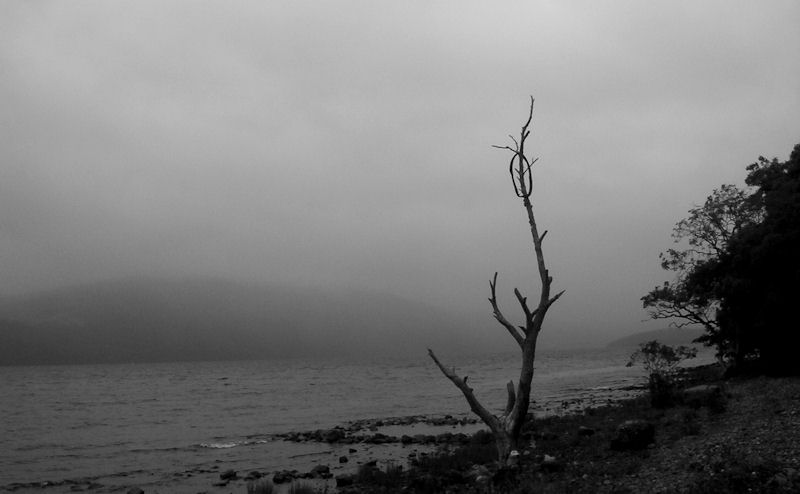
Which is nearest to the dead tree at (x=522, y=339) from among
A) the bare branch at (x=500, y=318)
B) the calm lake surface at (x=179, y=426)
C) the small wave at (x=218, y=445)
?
the bare branch at (x=500, y=318)

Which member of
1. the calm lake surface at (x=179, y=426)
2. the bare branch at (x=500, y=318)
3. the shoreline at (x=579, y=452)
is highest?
the bare branch at (x=500, y=318)

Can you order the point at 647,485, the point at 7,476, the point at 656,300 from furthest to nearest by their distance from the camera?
1. the point at 656,300
2. the point at 7,476
3. the point at 647,485

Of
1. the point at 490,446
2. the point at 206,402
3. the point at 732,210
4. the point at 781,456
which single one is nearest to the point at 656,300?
the point at 732,210

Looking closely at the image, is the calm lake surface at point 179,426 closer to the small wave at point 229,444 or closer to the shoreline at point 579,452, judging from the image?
the small wave at point 229,444

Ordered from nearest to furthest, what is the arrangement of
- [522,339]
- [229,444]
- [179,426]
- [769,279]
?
1. [522,339]
2. [769,279]
3. [229,444]
4. [179,426]

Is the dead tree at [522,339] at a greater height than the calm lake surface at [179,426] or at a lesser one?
greater

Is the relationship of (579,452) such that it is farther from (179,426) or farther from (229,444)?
(179,426)

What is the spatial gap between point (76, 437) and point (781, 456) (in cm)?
3737

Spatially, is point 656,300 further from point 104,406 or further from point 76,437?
point 104,406

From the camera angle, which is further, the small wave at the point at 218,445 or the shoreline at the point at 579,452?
the small wave at the point at 218,445

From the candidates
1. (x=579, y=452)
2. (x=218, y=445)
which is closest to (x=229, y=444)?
(x=218, y=445)

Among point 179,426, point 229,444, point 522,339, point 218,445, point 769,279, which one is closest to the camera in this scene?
point 522,339

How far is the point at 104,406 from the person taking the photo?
5791 centimetres

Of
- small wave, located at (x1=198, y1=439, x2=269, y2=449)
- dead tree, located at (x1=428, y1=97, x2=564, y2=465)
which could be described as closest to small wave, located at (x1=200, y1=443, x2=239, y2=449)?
small wave, located at (x1=198, y1=439, x2=269, y2=449)
